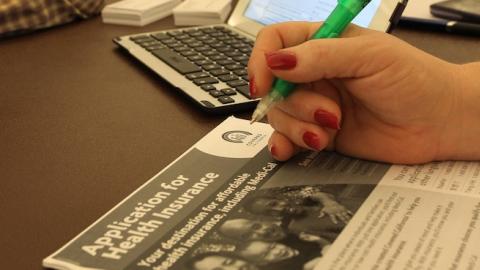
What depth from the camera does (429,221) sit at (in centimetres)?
47

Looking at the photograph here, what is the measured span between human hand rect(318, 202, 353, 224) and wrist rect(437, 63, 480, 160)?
0.14 metres

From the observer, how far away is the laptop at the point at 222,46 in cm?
73

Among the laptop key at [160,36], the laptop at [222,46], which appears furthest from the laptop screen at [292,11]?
the laptop key at [160,36]

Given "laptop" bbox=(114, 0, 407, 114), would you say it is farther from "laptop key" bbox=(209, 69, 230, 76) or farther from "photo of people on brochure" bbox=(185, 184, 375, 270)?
"photo of people on brochure" bbox=(185, 184, 375, 270)

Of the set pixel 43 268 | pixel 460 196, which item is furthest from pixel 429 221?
pixel 43 268

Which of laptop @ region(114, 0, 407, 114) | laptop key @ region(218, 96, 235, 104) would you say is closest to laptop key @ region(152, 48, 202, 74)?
laptop @ region(114, 0, 407, 114)

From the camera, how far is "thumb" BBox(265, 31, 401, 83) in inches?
21.1

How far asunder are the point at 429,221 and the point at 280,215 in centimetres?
11

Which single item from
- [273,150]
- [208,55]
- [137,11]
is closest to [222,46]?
[208,55]

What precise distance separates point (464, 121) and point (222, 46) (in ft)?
1.37

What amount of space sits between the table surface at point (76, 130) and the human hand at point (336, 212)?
175 millimetres

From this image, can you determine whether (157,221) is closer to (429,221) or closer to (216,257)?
(216,257)

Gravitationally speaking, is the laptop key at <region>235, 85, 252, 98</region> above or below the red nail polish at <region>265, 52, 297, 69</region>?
below

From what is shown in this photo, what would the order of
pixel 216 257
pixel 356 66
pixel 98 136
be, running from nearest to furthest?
pixel 216 257
pixel 356 66
pixel 98 136
